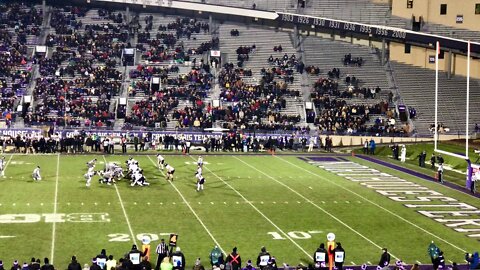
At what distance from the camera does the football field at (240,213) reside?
22.7 metres

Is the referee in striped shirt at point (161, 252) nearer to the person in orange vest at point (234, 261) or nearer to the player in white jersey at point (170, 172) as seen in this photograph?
the person in orange vest at point (234, 261)

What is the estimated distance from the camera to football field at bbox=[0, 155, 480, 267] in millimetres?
22719

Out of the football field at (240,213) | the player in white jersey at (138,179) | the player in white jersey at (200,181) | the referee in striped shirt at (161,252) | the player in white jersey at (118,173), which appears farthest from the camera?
the player in white jersey at (118,173)

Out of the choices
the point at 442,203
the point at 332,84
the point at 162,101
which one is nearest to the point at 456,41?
the point at 332,84

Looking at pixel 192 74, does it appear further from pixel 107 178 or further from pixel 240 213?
pixel 240 213

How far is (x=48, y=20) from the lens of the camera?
63.9m

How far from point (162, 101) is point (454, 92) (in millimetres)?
21019

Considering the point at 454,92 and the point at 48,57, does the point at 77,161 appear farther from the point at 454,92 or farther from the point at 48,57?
the point at 454,92

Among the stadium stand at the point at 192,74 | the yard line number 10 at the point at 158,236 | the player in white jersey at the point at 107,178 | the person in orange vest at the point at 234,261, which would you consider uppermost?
the stadium stand at the point at 192,74

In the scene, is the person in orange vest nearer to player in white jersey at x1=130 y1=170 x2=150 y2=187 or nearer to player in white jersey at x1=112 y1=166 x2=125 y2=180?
player in white jersey at x1=130 y1=170 x2=150 y2=187

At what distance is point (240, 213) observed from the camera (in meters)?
27.5

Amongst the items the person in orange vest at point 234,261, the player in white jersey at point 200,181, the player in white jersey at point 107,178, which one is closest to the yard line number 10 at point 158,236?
the person in orange vest at point 234,261

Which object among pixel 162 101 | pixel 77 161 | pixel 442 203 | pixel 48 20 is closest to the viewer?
pixel 442 203

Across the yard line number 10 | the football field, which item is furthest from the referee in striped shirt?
the yard line number 10
